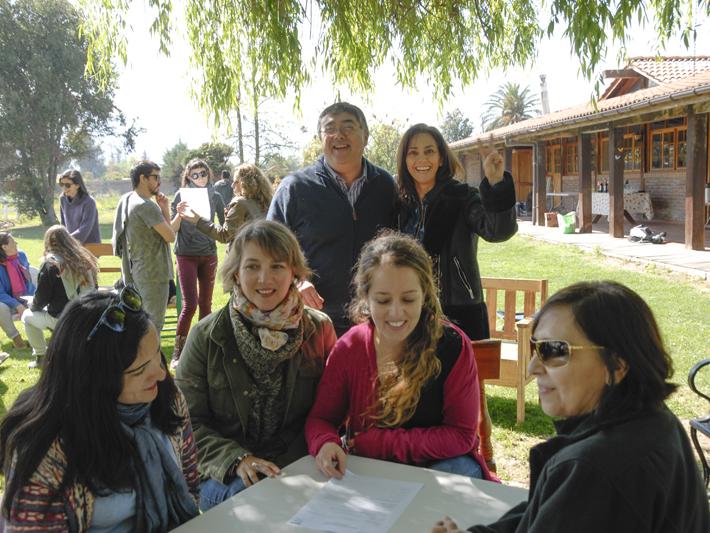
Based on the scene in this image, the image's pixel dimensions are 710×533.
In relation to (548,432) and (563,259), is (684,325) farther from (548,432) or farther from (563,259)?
(563,259)

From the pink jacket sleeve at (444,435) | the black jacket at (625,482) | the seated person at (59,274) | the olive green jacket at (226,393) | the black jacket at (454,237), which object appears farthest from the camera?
the seated person at (59,274)

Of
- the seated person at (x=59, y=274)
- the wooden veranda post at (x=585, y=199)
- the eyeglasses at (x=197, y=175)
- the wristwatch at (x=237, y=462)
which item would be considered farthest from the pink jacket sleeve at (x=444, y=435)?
the wooden veranda post at (x=585, y=199)

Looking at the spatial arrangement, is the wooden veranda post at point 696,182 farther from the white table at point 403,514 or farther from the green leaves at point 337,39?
the white table at point 403,514

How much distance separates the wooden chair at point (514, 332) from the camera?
4.15 metres

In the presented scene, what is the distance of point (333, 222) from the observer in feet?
10.4

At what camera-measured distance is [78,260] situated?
577 cm

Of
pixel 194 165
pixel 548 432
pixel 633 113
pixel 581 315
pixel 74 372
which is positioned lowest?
pixel 548 432

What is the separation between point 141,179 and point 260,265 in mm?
3248

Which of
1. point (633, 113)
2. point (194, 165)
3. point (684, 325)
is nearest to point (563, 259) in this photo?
point (633, 113)

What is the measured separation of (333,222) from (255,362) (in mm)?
1053

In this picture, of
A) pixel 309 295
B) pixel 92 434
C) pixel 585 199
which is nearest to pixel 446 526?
pixel 92 434

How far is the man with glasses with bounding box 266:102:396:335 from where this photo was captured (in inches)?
126

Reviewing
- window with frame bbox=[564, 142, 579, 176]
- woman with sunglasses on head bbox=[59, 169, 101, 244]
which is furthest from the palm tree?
woman with sunglasses on head bbox=[59, 169, 101, 244]

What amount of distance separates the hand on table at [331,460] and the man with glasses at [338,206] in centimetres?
117
